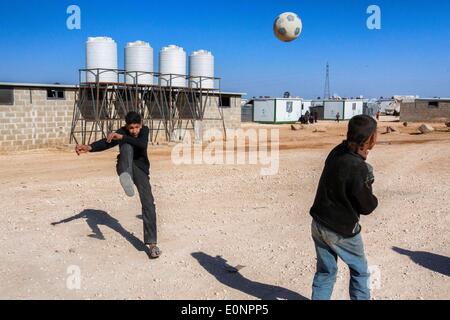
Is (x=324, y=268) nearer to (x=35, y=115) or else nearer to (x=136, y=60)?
(x=35, y=115)

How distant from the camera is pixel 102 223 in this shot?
669cm

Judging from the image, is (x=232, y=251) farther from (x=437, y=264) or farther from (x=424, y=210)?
(x=424, y=210)

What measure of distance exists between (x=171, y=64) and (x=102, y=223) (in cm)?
1638

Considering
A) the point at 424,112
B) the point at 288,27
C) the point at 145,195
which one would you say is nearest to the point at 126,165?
the point at 145,195

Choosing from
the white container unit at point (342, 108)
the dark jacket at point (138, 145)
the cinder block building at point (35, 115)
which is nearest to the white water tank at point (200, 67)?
the cinder block building at point (35, 115)

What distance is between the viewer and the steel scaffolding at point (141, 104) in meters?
19.7

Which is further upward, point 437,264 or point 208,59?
point 208,59

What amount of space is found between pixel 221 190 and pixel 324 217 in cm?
571

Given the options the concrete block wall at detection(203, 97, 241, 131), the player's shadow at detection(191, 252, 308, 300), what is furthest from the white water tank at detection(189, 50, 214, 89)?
the player's shadow at detection(191, 252, 308, 300)

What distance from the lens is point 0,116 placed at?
1719 cm

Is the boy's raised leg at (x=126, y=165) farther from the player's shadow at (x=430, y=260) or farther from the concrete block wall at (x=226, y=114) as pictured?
the concrete block wall at (x=226, y=114)

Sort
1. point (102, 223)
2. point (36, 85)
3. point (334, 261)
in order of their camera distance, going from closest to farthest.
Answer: point (334, 261) → point (102, 223) → point (36, 85)

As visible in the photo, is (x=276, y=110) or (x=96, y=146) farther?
(x=276, y=110)
